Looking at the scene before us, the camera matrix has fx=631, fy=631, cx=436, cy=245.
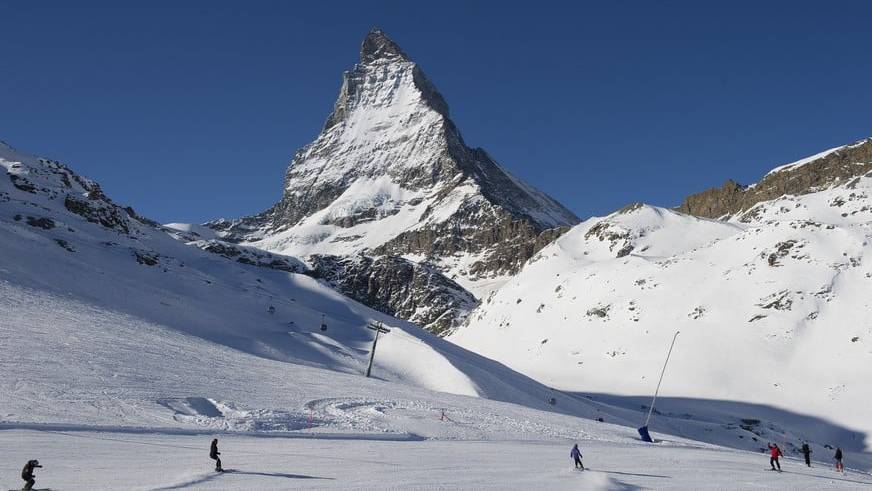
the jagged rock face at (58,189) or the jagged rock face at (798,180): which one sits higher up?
the jagged rock face at (798,180)

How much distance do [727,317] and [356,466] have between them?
88.0m

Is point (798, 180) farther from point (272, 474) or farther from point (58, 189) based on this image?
point (272, 474)

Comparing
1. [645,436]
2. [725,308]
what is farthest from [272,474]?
[725,308]

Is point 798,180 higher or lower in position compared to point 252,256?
higher

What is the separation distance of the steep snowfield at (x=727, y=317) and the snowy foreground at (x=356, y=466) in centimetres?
5142

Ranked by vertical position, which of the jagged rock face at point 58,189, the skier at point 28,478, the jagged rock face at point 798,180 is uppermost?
the jagged rock face at point 798,180

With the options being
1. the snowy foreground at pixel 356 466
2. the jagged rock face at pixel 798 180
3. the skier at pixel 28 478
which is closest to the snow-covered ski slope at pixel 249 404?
the snowy foreground at pixel 356 466

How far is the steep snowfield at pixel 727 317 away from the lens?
80.6m

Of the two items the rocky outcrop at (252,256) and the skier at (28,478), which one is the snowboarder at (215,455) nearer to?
the skier at (28,478)

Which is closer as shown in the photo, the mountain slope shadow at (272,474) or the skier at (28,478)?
the skier at (28,478)

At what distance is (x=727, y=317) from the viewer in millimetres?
96000

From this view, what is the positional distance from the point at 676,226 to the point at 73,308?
418ft

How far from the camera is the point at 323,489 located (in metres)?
17.8

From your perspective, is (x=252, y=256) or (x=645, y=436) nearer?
(x=645, y=436)
